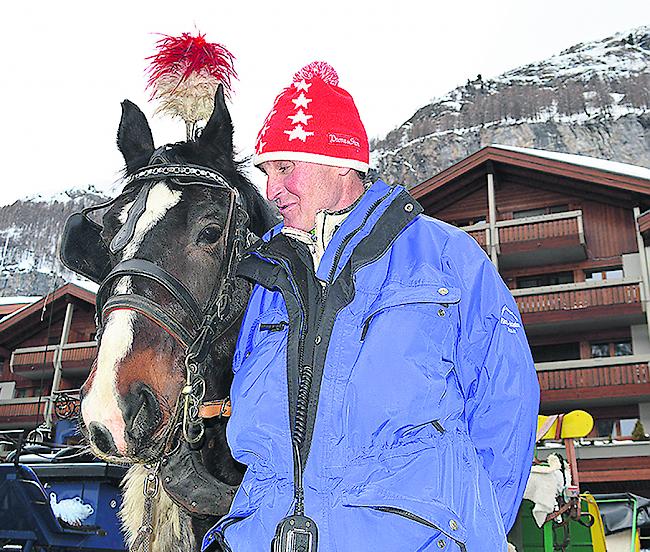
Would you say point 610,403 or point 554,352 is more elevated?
point 554,352

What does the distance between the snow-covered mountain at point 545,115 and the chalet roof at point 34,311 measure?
27552 mm

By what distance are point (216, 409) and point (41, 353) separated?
97.7 feet

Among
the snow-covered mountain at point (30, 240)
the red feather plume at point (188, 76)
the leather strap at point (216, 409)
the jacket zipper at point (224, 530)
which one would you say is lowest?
the jacket zipper at point (224, 530)

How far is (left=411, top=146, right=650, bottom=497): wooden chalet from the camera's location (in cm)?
2022

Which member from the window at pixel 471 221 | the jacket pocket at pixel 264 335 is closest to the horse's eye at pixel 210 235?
the jacket pocket at pixel 264 335

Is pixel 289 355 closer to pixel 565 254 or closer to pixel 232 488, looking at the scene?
pixel 232 488

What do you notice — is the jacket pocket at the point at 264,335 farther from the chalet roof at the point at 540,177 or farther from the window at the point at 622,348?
the window at the point at 622,348

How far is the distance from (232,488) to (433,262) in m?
1.23

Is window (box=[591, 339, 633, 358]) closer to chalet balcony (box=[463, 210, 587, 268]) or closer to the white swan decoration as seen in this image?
chalet balcony (box=[463, 210, 587, 268])

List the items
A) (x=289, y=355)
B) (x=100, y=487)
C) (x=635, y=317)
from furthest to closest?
(x=635, y=317), (x=100, y=487), (x=289, y=355)

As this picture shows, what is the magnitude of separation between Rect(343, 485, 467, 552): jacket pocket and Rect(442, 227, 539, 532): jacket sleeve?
0.30 metres

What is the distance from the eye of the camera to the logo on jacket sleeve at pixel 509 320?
1.90 meters

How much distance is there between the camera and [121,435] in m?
2.05

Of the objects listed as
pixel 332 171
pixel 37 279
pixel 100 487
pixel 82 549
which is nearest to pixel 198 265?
pixel 332 171
